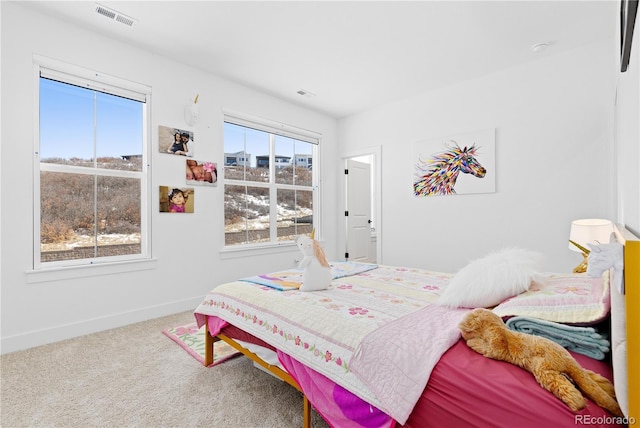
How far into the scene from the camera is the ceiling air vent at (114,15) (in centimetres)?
232

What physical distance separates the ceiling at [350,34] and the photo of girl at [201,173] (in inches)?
41.9

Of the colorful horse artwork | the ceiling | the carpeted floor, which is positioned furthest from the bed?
the colorful horse artwork

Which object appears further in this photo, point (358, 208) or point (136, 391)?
point (358, 208)

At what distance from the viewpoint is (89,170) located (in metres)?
2.68

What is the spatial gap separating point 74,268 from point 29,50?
1774 mm

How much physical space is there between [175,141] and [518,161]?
3689mm

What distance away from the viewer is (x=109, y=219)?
281 centimetres

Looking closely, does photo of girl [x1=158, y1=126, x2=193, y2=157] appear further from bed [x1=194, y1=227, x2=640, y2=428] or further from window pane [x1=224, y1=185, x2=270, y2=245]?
bed [x1=194, y1=227, x2=640, y2=428]

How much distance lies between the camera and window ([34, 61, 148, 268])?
8.17 ft

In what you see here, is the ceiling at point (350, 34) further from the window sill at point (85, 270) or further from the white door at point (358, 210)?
the window sill at point (85, 270)

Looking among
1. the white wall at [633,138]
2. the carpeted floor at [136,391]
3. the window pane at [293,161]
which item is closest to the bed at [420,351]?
the white wall at [633,138]

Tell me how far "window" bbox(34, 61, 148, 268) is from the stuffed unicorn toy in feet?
6.43

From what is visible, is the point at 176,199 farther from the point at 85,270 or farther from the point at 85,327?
the point at 85,327

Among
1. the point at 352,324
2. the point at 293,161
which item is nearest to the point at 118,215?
the point at 293,161
